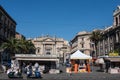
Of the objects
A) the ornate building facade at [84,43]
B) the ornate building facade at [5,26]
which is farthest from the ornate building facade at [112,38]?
the ornate building facade at [5,26]

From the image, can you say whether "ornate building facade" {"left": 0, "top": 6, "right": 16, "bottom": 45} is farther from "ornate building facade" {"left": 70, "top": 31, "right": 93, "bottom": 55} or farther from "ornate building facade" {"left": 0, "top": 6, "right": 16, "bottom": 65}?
"ornate building facade" {"left": 70, "top": 31, "right": 93, "bottom": 55}

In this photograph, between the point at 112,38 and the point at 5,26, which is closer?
the point at 5,26

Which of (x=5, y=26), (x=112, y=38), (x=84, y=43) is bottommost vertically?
(x=112, y=38)

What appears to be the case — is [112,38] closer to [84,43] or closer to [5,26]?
[5,26]

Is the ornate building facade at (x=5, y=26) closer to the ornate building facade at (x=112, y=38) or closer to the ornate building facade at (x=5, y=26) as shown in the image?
the ornate building facade at (x=5, y=26)

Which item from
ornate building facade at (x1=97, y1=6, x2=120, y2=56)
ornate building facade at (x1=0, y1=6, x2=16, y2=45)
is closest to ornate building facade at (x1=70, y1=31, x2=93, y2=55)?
ornate building facade at (x1=97, y1=6, x2=120, y2=56)

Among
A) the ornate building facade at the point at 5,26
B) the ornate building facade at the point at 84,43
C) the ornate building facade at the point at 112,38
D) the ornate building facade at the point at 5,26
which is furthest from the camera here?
the ornate building facade at the point at 84,43

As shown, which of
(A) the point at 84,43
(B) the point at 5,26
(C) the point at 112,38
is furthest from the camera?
(A) the point at 84,43

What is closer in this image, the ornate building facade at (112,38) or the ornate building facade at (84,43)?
the ornate building facade at (112,38)

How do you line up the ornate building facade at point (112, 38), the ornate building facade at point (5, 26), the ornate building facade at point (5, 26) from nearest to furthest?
the ornate building facade at point (5, 26)
the ornate building facade at point (5, 26)
the ornate building facade at point (112, 38)

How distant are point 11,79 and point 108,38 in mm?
60522

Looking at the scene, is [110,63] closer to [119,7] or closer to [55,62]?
Result: [55,62]

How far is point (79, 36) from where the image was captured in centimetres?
12825

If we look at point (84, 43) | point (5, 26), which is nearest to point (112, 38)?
point (5, 26)
